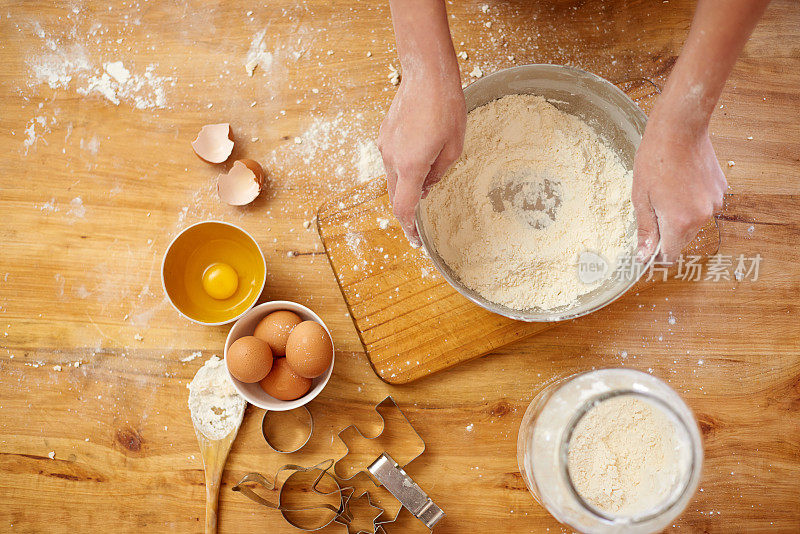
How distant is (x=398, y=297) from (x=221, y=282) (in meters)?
0.38

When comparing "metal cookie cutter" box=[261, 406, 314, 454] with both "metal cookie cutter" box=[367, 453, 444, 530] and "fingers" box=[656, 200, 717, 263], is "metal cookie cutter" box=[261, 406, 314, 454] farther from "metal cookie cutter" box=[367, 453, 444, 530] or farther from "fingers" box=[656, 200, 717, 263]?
"fingers" box=[656, 200, 717, 263]

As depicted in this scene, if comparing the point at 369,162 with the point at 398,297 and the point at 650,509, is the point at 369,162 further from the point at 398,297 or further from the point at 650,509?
the point at 650,509

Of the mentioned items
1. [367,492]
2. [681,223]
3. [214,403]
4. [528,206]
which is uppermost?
[681,223]

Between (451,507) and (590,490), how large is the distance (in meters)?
0.31

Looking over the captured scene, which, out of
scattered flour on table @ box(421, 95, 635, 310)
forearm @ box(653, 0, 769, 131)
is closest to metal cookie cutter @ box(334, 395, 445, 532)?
scattered flour on table @ box(421, 95, 635, 310)

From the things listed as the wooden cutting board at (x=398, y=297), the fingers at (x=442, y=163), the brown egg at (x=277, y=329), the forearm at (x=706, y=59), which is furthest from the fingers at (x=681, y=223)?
the brown egg at (x=277, y=329)

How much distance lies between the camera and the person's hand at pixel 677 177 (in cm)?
89

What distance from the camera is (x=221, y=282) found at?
1181 mm

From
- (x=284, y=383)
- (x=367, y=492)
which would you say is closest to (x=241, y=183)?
(x=284, y=383)

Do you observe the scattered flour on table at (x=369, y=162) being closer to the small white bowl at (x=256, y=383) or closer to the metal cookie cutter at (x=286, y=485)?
the small white bowl at (x=256, y=383)

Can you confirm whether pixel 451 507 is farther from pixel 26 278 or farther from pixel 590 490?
pixel 26 278

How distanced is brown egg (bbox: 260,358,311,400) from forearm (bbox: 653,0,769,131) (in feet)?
2.68

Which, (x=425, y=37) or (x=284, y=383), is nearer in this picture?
(x=425, y=37)

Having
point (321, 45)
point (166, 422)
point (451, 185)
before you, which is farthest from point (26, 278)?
point (451, 185)
